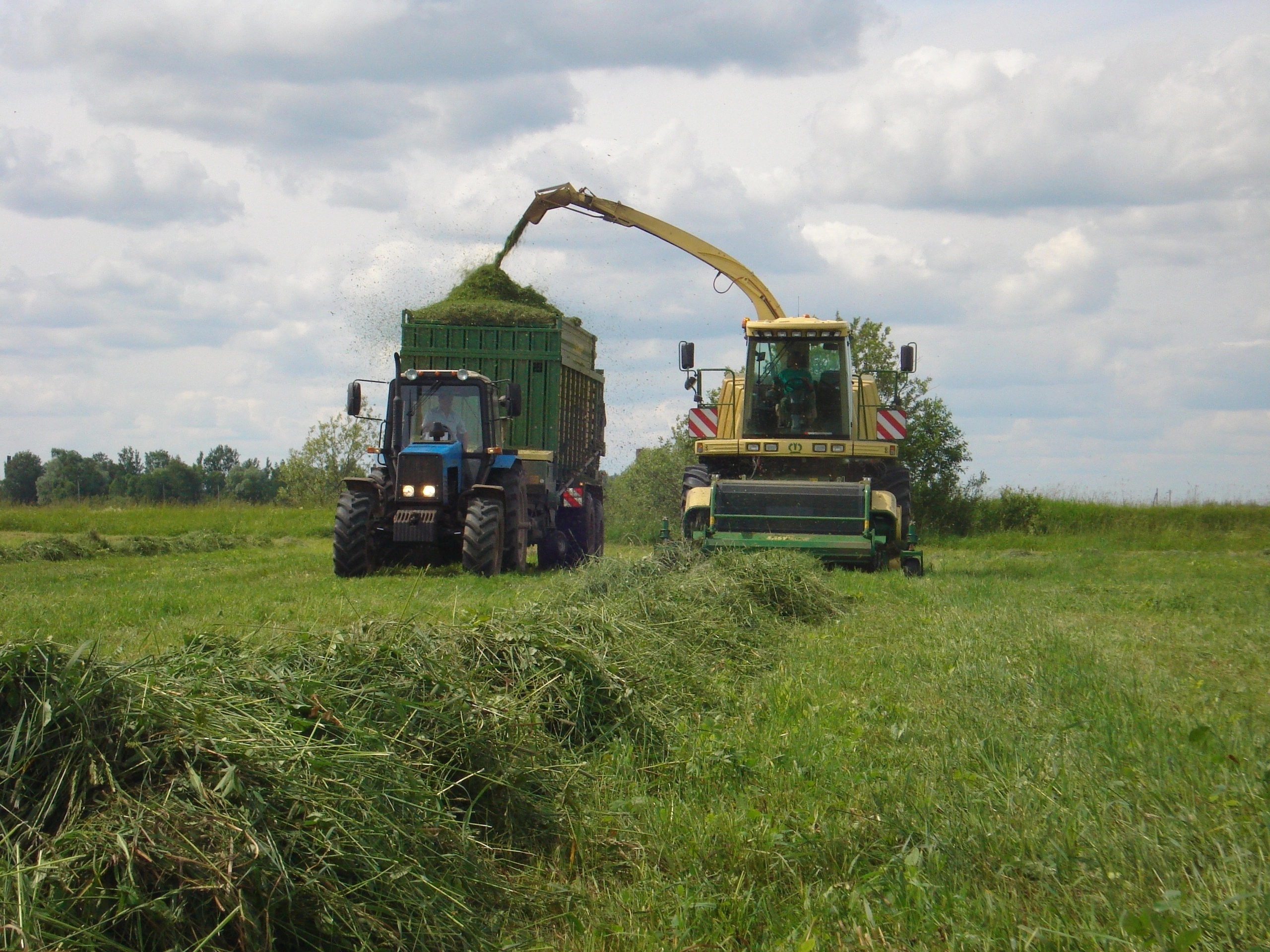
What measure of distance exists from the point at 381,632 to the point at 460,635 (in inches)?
14.5

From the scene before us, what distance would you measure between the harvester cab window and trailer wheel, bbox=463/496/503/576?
3.56 meters

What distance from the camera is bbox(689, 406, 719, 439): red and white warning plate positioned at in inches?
587

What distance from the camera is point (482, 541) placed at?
1269 centimetres

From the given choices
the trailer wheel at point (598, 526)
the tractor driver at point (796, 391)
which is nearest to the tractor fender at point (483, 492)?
the tractor driver at point (796, 391)

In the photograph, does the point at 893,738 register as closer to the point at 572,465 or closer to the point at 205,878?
the point at 205,878

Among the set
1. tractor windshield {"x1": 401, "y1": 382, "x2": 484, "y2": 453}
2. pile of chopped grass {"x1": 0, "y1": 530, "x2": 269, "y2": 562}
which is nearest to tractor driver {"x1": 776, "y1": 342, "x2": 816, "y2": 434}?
tractor windshield {"x1": 401, "y1": 382, "x2": 484, "y2": 453}

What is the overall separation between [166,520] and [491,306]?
41.6 ft

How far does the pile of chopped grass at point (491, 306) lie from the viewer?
1576cm

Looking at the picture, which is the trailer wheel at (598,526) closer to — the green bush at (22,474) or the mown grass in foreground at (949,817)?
the mown grass in foreground at (949,817)

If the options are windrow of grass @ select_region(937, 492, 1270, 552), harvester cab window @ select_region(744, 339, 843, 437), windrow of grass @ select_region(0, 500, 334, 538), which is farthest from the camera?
windrow of grass @ select_region(937, 492, 1270, 552)

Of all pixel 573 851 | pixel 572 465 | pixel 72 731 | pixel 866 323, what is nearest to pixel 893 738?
pixel 573 851

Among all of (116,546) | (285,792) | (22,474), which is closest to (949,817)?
(285,792)

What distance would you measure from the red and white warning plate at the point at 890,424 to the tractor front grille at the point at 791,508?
205 cm

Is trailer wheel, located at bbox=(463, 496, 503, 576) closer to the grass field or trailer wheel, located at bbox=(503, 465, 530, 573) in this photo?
trailer wheel, located at bbox=(503, 465, 530, 573)
